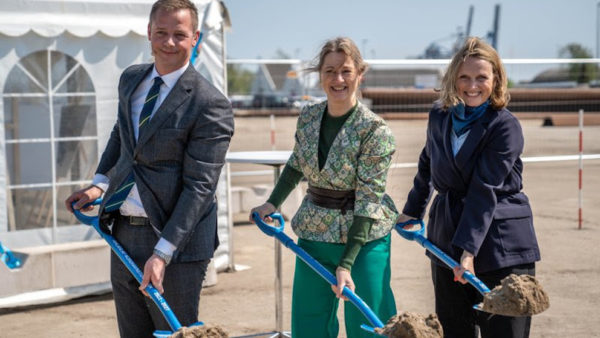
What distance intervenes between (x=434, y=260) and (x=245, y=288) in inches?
128

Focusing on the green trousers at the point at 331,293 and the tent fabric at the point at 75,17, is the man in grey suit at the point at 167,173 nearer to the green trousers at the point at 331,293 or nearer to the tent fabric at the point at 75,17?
the green trousers at the point at 331,293

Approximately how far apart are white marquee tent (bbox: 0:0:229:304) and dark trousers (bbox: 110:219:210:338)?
119 inches

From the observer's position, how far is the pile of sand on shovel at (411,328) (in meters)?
2.31

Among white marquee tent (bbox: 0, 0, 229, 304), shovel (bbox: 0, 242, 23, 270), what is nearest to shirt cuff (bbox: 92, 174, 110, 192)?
shovel (bbox: 0, 242, 23, 270)

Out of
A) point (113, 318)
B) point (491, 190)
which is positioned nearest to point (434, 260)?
point (491, 190)

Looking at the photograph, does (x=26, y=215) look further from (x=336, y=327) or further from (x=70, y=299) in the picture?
(x=336, y=327)

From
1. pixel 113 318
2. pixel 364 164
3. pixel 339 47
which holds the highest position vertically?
pixel 339 47

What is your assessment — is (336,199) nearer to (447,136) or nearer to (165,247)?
(447,136)

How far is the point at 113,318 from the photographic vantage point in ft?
17.7

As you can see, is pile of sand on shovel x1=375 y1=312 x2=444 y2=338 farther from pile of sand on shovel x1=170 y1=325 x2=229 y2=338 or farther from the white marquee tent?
the white marquee tent

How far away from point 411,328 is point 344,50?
121 centimetres

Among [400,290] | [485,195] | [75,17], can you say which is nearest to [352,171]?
[485,195]

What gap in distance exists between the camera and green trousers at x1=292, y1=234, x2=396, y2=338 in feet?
9.91

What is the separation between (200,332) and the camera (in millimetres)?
2166
